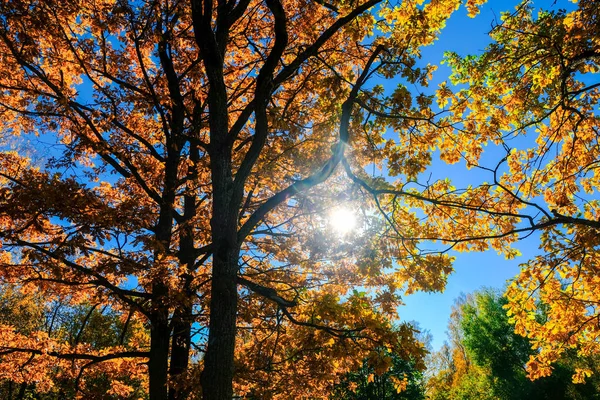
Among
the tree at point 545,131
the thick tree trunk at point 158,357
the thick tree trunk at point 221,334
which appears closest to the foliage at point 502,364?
the tree at point 545,131

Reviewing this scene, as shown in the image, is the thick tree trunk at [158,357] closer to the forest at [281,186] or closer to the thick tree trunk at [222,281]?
the forest at [281,186]

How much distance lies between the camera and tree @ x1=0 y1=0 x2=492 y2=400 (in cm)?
446

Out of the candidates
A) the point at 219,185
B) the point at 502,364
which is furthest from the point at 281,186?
the point at 502,364

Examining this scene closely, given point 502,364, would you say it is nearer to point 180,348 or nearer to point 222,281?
point 180,348

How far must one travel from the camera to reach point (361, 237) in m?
6.24

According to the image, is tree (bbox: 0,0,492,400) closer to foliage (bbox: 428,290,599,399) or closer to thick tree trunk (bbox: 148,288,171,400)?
thick tree trunk (bbox: 148,288,171,400)

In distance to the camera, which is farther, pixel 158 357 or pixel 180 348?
pixel 180 348

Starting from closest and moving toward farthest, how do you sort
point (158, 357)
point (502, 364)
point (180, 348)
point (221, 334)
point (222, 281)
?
point (221, 334) → point (222, 281) → point (158, 357) → point (180, 348) → point (502, 364)

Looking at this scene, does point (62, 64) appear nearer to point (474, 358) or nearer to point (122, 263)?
point (122, 263)

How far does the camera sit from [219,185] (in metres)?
4.48

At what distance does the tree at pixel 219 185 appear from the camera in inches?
176

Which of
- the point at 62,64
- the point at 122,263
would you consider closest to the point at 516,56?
the point at 122,263

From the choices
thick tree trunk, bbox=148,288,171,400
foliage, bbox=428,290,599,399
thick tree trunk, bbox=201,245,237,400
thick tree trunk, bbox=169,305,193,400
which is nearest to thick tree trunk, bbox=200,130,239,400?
thick tree trunk, bbox=201,245,237,400

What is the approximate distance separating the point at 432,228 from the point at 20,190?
21.1 ft
